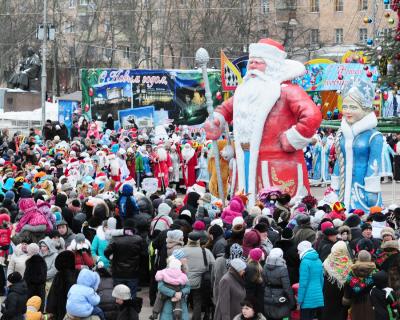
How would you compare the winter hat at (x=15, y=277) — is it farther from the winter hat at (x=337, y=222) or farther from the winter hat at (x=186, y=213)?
the winter hat at (x=337, y=222)

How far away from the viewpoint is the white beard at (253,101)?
22.0 metres

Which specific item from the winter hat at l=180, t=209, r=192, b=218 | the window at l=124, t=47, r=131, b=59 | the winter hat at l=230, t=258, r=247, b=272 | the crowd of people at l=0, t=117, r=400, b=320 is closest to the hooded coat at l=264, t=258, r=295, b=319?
the crowd of people at l=0, t=117, r=400, b=320

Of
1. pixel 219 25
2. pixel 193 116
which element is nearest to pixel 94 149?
pixel 193 116

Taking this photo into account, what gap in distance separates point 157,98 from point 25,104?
1219 cm

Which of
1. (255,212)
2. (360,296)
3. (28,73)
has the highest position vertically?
(28,73)

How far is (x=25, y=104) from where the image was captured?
5312cm

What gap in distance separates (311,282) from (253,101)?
23.3 feet

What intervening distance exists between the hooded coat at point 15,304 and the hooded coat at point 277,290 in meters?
2.58

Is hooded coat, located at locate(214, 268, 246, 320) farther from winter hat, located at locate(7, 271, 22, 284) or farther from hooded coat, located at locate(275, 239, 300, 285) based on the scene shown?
winter hat, located at locate(7, 271, 22, 284)

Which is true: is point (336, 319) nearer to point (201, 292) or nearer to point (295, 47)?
point (201, 292)

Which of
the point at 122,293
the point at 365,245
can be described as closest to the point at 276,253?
the point at 365,245

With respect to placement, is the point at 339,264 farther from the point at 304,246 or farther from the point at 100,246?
the point at 100,246

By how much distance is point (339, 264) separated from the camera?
15109mm

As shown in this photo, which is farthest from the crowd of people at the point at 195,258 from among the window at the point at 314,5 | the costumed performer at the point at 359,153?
the window at the point at 314,5
